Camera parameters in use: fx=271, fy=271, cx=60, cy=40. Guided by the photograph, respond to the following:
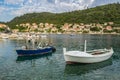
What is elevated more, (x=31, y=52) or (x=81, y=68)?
(x=31, y=52)

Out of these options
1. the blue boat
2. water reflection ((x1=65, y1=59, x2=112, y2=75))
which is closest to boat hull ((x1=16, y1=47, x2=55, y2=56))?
the blue boat

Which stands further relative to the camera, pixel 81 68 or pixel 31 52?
pixel 31 52

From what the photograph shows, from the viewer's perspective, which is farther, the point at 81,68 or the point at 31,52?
the point at 31,52

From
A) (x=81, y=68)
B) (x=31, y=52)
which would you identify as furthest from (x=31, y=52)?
(x=81, y=68)

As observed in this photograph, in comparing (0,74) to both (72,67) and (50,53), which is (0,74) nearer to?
(72,67)

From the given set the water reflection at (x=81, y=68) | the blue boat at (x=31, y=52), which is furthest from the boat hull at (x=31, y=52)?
the water reflection at (x=81, y=68)

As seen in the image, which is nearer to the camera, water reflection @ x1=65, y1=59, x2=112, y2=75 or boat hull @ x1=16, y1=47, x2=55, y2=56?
water reflection @ x1=65, y1=59, x2=112, y2=75

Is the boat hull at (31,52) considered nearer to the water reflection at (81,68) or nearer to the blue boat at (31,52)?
the blue boat at (31,52)

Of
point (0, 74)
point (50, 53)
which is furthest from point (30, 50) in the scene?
point (0, 74)

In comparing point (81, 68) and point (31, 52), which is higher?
point (31, 52)

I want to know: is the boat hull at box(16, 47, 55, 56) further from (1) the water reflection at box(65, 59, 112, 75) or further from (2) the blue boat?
(1) the water reflection at box(65, 59, 112, 75)

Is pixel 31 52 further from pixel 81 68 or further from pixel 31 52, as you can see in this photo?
pixel 81 68

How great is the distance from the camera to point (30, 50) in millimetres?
71750

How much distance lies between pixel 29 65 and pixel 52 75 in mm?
12132
